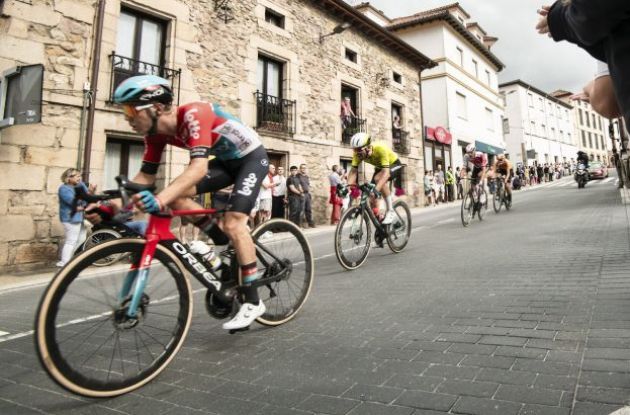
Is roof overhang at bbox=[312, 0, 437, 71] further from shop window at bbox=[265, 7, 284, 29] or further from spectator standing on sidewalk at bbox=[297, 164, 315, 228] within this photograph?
spectator standing on sidewalk at bbox=[297, 164, 315, 228]

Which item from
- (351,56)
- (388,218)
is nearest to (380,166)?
(388,218)

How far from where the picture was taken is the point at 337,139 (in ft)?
55.7

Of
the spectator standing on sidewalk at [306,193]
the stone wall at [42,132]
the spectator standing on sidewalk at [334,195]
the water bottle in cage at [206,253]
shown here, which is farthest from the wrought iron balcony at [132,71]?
the water bottle in cage at [206,253]

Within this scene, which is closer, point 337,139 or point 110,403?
point 110,403

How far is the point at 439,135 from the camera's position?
84.0ft

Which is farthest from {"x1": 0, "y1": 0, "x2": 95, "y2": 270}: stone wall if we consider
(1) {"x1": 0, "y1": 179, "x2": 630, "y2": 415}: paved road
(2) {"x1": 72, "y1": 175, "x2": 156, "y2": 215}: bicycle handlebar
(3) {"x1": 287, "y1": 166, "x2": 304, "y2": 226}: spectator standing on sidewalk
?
(2) {"x1": 72, "y1": 175, "x2": 156, "y2": 215}: bicycle handlebar

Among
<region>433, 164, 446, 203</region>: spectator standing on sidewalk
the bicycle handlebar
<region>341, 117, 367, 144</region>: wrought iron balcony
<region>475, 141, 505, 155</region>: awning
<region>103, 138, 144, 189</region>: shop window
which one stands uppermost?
<region>475, 141, 505, 155</region>: awning

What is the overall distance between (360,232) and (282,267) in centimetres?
263

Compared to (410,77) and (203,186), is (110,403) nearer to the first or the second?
(203,186)

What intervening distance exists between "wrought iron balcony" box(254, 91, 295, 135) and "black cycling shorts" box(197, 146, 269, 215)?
10.8m

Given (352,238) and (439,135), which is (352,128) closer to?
(439,135)

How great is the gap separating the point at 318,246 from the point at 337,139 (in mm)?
9083

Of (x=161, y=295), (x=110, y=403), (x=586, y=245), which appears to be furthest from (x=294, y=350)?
(x=586, y=245)

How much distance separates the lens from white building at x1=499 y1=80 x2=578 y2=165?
149ft
